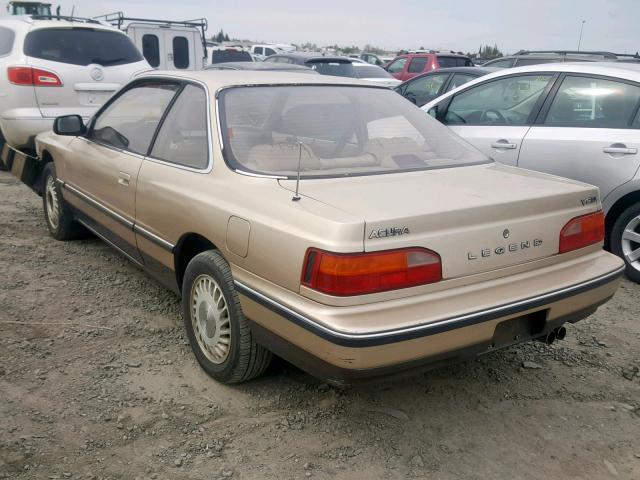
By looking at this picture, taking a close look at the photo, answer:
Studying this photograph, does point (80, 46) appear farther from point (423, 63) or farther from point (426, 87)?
point (423, 63)

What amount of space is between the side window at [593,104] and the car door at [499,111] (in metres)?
0.17

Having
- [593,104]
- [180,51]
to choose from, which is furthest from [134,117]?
[180,51]

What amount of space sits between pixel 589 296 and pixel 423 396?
0.90m

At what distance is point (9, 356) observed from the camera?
11.0 feet

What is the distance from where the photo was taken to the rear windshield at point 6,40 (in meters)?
6.77

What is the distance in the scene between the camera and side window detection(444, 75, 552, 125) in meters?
5.29

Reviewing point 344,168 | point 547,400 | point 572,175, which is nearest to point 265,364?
point 344,168

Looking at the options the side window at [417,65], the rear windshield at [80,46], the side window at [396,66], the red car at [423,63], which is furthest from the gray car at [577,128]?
the side window at [396,66]

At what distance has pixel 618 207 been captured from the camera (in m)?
4.76

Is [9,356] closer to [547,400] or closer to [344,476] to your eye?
[344,476]

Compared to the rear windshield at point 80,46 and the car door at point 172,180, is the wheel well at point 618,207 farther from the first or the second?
the rear windshield at point 80,46

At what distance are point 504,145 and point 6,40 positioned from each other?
17.5 feet

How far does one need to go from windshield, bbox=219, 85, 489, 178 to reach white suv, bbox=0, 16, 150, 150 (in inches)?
155

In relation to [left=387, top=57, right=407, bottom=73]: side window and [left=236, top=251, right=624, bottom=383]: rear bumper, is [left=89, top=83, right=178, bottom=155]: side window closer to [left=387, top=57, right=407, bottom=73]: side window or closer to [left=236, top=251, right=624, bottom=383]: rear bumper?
[left=236, top=251, right=624, bottom=383]: rear bumper
